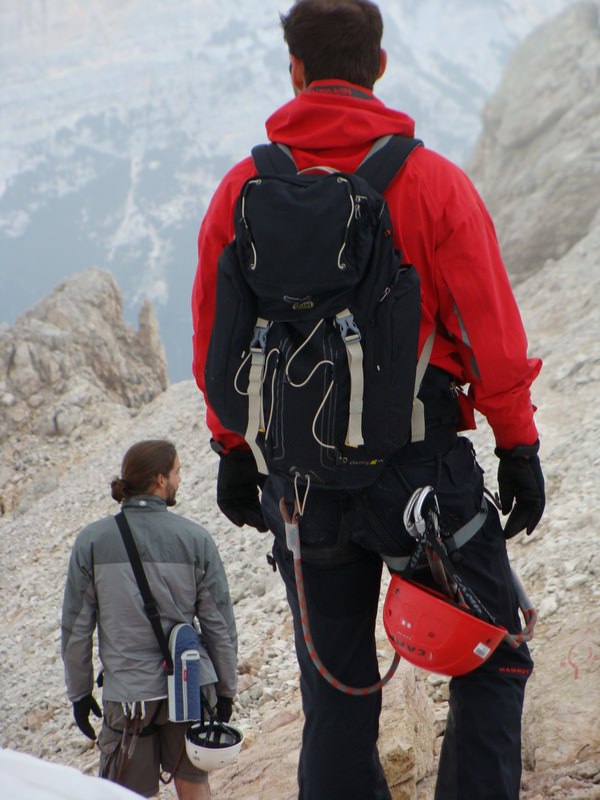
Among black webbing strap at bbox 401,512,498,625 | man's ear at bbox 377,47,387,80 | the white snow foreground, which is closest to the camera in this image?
the white snow foreground

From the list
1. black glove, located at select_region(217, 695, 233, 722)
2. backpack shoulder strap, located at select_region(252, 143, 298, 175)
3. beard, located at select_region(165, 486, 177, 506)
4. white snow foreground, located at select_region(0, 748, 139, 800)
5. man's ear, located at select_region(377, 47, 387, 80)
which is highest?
man's ear, located at select_region(377, 47, 387, 80)

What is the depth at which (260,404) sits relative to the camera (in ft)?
8.57

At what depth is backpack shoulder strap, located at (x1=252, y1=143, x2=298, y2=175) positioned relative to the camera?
2660 millimetres

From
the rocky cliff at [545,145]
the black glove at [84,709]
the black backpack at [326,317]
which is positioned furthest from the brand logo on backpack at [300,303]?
the rocky cliff at [545,145]

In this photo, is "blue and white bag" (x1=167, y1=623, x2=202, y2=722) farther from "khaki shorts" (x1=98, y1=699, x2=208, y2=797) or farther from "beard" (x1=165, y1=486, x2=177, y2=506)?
"beard" (x1=165, y1=486, x2=177, y2=506)

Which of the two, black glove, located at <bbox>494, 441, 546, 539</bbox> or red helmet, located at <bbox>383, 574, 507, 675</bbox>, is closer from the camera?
red helmet, located at <bbox>383, 574, 507, 675</bbox>

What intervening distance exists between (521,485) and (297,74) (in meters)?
1.61

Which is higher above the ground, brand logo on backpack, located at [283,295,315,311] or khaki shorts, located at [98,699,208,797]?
brand logo on backpack, located at [283,295,315,311]

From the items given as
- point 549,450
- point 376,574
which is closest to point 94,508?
point 549,450

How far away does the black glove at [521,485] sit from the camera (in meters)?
2.76

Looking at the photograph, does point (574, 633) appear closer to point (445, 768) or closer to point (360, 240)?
point (445, 768)

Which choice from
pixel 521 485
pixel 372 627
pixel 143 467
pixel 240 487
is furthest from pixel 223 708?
pixel 521 485

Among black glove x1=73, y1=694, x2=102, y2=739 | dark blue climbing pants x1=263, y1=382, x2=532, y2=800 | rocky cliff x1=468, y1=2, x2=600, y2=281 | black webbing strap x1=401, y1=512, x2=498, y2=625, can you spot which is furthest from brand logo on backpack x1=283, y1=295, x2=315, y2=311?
rocky cliff x1=468, y1=2, x2=600, y2=281

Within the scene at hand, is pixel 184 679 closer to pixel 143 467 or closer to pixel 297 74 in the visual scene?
pixel 143 467
